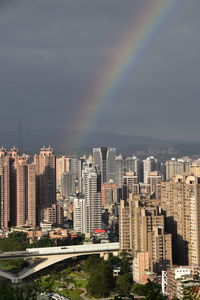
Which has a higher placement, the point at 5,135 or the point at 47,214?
the point at 5,135

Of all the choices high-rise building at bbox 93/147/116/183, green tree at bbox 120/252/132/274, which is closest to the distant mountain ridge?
high-rise building at bbox 93/147/116/183

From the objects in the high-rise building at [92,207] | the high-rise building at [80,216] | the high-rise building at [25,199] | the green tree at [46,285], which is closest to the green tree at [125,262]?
the high-rise building at [92,207]

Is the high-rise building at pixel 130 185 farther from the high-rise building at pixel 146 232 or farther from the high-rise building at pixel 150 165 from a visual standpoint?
the high-rise building at pixel 146 232

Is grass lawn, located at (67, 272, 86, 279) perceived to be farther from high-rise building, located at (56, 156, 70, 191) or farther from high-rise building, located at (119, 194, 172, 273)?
high-rise building, located at (56, 156, 70, 191)

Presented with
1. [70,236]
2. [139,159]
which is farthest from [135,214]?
[139,159]

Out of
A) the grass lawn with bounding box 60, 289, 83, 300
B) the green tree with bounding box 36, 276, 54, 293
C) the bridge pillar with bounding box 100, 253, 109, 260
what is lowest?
the grass lawn with bounding box 60, 289, 83, 300

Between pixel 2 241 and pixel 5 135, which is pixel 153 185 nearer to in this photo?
pixel 2 241
